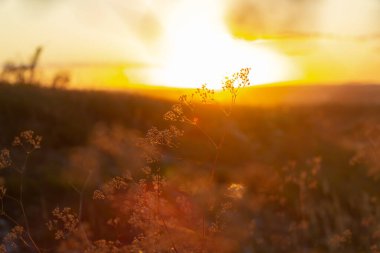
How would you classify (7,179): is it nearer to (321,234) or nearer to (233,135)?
(321,234)

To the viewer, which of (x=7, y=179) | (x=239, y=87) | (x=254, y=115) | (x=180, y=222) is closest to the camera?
(x=239, y=87)

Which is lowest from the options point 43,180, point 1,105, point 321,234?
point 321,234

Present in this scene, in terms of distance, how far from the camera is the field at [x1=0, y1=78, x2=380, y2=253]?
6824 millimetres

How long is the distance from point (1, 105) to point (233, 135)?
434cm

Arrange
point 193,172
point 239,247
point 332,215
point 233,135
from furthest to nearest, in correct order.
Answer: point 233,135, point 332,215, point 193,172, point 239,247

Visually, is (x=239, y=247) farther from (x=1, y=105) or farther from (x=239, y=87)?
(x=1, y=105)

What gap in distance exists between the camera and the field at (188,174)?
682 centimetres

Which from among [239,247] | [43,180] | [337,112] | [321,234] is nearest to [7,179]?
[43,180]

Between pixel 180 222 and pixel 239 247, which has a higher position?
pixel 180 222

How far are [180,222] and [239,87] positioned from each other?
2166 mm

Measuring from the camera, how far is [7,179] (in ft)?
28.7

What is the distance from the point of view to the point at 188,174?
9352mm

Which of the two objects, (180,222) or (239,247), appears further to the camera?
(239,247)

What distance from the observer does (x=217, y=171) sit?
1112 cm
